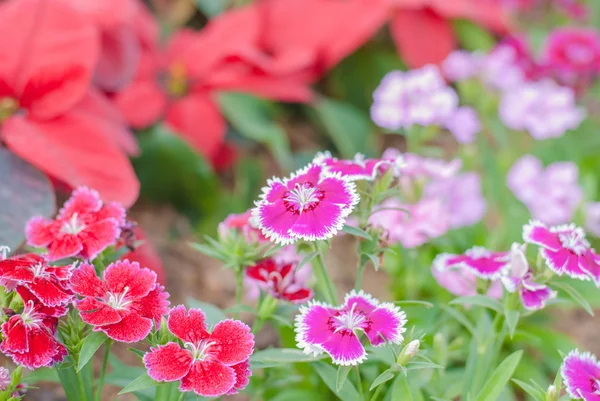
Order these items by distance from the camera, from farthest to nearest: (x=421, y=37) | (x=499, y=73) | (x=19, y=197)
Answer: (x=421, y=37) → (x=499, y=73) → (x=19, y=197)

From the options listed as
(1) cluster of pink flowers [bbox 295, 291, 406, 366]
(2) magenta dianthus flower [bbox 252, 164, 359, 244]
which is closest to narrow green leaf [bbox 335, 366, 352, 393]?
(1) cluster of pink flowers [bbox 295, 291, 406, 366]

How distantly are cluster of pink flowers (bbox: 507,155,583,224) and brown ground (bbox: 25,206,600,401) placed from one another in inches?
8.2

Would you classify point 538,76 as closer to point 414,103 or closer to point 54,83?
point 414,103

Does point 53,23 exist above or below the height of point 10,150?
above

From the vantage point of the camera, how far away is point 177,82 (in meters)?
1.44

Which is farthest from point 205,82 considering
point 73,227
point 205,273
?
point 73,227

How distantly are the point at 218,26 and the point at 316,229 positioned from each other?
0.96 m

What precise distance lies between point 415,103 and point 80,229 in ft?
2.01

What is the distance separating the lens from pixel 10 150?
1.09 m

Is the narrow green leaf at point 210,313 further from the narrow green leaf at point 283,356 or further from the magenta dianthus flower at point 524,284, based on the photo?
the magenta dianthus flower at point 524,284

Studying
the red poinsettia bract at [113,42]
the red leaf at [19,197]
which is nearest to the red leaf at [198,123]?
the red poinsettia bract at [113,42]

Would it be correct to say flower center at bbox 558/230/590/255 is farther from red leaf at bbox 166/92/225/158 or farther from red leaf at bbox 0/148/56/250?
red leaf at bbox 166/92/225/158

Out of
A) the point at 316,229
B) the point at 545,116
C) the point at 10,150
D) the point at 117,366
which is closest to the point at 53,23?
the point at 10,150

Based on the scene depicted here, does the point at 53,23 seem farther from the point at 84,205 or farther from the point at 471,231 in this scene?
the point at 471,231
